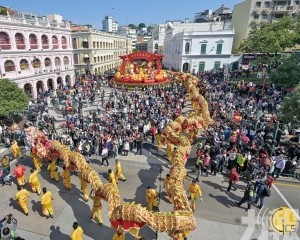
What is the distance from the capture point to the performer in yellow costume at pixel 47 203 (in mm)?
9023

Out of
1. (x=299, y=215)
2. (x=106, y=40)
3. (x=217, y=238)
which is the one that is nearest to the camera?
(x=217, y=238)

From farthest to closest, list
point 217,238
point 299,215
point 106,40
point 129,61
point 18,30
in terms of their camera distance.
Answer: point 106,40
point 129,61
point 18,30
point 299,215
point 217,238

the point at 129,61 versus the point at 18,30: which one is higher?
the point at 18,30

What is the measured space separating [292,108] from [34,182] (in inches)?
615

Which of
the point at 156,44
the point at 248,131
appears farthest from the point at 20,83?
the point at 156,44

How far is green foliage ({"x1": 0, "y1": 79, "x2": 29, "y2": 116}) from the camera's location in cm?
1886

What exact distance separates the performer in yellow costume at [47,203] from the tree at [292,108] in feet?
48.1

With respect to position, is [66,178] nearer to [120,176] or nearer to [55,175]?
[55,175]

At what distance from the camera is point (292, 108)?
15.0 metres

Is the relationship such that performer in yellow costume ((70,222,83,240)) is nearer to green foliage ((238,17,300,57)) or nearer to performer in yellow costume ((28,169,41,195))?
performer in yellow costume ((28,169,41,195))

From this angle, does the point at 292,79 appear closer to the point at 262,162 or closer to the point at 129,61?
the point at 262,162

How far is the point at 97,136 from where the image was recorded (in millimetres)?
15055

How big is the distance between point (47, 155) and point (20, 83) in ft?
73.3

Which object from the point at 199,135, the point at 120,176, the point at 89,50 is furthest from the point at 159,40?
the point at 120,176
